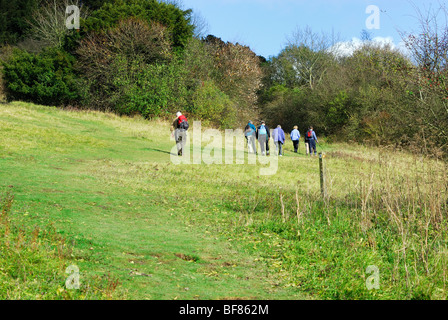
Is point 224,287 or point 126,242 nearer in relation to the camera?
point 224,287

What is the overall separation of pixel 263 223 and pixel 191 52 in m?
34.4

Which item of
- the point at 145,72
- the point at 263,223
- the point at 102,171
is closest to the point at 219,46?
the point at 145,72

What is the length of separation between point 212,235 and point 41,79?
105 ft

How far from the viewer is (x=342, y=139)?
42.2 m

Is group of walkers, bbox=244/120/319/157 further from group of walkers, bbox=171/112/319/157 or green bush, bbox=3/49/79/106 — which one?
green bush, bbox=3/49/79/106

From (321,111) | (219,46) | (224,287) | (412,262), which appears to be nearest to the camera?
(224,287)

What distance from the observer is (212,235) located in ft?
29.3

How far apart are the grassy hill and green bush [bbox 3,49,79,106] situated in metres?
22.1

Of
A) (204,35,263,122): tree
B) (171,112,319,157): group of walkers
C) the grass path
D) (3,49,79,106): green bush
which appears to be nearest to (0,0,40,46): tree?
(3,49,79,106): green bush

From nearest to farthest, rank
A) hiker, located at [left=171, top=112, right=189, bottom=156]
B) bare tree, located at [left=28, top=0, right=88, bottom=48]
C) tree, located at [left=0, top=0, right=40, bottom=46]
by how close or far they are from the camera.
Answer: hiker, located at [left=171, top=112, right=189, bottom=156] → bare tree, located at [left=28, top=0, right=88, bottom=48] → tree, located at [left=0, top=0, right=40, bottom=46]

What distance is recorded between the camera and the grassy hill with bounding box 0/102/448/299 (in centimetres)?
595

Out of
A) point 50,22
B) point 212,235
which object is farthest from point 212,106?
point 212,235

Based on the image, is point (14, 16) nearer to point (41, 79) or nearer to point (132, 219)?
point (41, 79)
